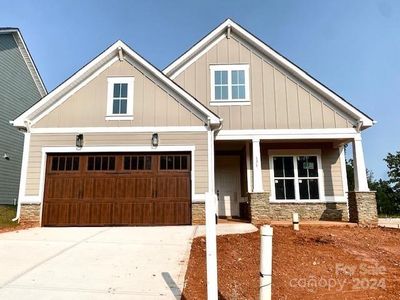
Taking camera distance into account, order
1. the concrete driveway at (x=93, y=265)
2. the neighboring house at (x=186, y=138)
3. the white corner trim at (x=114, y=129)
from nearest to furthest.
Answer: the concrete driveway at (x=93, y=265), the neighboring house at (x=186, y=138), the white corner trim at (x=114, y=129)

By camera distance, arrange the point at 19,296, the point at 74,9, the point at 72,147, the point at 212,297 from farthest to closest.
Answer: the point at 74,9 < the point at 72,147 < the point at 19,296 < the point at 212,297

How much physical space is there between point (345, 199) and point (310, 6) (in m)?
7.84

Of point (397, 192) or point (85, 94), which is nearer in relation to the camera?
point (85, 94)

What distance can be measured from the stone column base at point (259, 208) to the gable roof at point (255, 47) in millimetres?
4497

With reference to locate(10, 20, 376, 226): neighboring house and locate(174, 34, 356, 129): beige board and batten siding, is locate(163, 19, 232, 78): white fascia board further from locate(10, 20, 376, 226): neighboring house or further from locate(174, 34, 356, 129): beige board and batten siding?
locate(174, 34, 356, 129): beige board and batten siding

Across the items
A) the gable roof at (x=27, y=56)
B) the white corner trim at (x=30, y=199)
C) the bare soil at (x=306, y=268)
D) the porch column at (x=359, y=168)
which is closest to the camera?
the bare soil at (x=306, y=268)

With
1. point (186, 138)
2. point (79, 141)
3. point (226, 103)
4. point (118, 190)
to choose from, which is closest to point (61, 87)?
point (79, 141)

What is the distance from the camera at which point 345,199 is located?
12500 millimetres

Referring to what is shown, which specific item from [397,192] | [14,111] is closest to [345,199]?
[14,111]

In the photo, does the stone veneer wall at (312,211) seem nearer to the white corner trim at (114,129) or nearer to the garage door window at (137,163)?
the white corner trim at (114,129)

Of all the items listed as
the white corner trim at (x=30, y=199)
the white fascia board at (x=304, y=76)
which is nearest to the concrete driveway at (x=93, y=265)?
the white corner trim at (x=30, y=199)

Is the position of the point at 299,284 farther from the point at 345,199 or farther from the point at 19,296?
the point at 345,199

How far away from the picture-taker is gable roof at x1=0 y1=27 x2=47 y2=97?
16.7 m

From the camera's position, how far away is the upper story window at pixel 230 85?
12.5 metres
